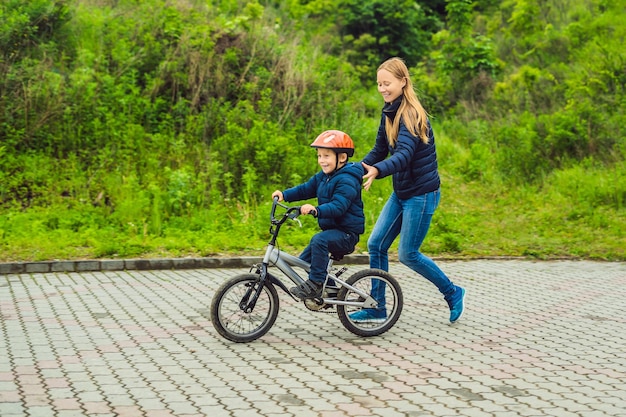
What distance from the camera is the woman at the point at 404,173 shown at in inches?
296

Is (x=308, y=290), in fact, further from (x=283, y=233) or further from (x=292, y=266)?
(x=283, y=233)

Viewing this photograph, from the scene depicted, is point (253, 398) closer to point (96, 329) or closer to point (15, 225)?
point (96, 329)

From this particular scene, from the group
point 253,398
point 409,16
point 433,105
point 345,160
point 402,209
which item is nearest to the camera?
point 253,398

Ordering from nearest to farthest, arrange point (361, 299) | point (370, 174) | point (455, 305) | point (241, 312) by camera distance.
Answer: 1. point (370, 174)
2. point (241, 312)
3. point (361, 299)
4. point (455, 305)

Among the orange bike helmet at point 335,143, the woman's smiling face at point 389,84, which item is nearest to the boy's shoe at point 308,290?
the orange bike helmet at point 335,143

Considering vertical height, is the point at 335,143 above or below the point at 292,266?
above

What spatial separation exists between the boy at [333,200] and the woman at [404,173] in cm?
23

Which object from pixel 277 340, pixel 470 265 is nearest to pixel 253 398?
pixel 277 340

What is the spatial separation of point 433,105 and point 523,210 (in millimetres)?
8763

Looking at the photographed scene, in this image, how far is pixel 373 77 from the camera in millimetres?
28172

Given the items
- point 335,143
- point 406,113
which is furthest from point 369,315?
point 406,113

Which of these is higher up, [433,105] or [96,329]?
[433,105]

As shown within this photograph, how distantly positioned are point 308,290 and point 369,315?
0.68 metres

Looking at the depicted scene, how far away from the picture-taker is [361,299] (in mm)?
7512
